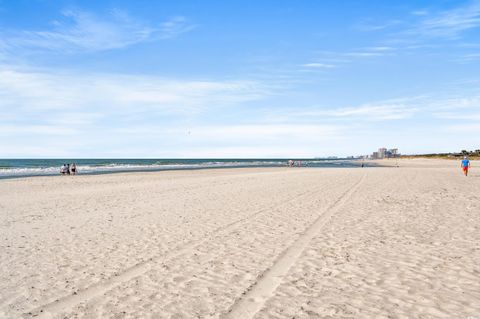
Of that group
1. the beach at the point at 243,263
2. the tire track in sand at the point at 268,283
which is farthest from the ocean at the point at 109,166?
the tire track in sand at the point at 268,283

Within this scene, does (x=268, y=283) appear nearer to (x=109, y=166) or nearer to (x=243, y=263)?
(x=243, y=263)

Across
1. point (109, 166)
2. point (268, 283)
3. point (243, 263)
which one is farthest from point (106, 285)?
point (109, 166)

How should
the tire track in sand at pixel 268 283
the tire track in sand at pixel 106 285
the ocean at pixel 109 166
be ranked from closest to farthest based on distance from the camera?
the tire track in sand at pixel 268 283, the tire track in sand at pixel 106 285, the ocean at pixel 109 166

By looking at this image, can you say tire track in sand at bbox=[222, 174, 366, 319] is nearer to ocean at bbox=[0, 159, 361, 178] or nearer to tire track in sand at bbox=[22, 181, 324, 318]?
tire track in sand at bbox=[22, 181, 324, 318]

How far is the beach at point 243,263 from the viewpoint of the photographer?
19.0ft

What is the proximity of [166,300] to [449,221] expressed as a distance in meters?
10.6

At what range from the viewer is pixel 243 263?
8.02 metres

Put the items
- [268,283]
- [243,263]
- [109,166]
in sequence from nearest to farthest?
[268,283], [243,263], [109,166]

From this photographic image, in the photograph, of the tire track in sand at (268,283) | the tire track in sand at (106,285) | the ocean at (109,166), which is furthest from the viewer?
the ocean at (109,166)

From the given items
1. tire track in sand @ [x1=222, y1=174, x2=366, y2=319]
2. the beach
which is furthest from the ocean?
tire track in sand @ [x1=222, y1=174, x2=366, y2=319]

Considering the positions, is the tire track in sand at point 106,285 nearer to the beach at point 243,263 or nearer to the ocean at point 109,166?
the beach at point 243,263

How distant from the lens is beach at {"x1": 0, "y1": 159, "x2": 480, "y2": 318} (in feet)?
19.0

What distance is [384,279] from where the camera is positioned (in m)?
6.91

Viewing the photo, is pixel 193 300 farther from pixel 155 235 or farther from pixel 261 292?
pixel 155 235
